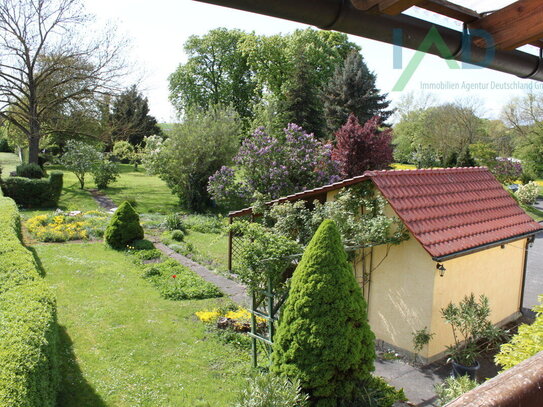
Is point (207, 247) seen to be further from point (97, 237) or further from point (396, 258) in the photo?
point (396, 258)

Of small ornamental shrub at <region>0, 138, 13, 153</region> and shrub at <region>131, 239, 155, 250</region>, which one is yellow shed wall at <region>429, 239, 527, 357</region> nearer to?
shrub at <region>131, 239, 155, 250</region>

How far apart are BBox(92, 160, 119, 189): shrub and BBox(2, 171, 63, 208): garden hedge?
5.01 m

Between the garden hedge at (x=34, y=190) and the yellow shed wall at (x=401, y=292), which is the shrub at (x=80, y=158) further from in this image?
the yellow shed wall at (x=401, y=292)

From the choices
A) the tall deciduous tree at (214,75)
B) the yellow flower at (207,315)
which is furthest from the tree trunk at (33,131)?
the yellow flower at (207,315)

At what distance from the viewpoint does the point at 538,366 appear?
940 millimetres

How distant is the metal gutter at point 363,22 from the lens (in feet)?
4.42

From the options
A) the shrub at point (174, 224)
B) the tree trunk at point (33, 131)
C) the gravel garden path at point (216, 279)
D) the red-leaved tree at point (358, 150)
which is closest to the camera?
the gravel garden path at point (216, 279)

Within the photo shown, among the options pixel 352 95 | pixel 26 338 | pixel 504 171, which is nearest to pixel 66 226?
pixel 26 338

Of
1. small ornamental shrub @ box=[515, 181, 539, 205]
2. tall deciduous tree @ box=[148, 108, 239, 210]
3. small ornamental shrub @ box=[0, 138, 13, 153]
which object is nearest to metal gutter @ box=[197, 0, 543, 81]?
tall deciduous tree @ box=[148, 108, 239, 210]

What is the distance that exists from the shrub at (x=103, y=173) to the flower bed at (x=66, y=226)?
7.68 metres

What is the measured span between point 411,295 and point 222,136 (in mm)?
17886

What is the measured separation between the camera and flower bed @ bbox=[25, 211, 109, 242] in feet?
57.1

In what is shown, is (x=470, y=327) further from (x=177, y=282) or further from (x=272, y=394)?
(x=177, y=282)

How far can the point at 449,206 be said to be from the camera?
10586 mm
